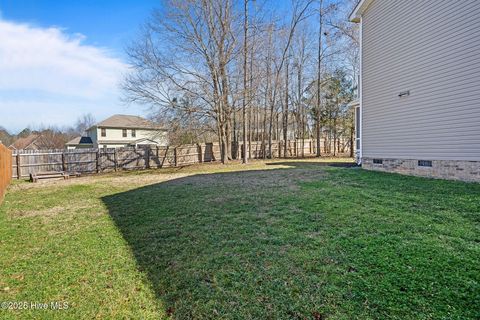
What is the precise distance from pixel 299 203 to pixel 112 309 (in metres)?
3.59

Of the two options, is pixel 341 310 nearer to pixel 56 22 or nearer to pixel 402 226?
pixel 402 226

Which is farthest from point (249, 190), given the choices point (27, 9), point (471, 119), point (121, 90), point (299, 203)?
point (121, 90)

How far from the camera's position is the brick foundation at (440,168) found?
6172 mm

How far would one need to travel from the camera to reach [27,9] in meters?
9.16

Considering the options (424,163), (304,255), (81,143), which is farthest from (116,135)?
(304,255)

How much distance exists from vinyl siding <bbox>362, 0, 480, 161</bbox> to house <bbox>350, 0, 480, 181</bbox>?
0.02 metres

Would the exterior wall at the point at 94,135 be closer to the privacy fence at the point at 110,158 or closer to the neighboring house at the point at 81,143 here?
the neighboring house at the point at 81,143

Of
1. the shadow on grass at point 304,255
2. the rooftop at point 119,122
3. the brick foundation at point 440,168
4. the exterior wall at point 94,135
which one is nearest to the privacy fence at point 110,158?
the shadow on grass at point 304,255

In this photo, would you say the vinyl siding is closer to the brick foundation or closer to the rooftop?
the brick foundation

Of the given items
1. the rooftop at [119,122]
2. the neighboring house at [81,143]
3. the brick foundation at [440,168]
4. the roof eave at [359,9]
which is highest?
the roof eave at [359,9]

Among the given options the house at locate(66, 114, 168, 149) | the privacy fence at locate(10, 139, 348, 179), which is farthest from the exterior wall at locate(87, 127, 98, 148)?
the privacy fence at locate(10, 139, 348, 179)

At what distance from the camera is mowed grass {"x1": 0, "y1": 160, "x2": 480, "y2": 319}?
6.90 feet

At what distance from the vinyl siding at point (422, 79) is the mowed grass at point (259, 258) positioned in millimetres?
1847

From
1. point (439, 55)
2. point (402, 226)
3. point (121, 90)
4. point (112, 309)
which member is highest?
point (121, 90)
